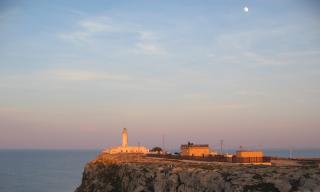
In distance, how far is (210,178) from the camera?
35.1 m

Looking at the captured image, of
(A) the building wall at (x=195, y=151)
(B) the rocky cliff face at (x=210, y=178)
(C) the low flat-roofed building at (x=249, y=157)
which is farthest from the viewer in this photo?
(A) the building wall at (x=195, y=151)

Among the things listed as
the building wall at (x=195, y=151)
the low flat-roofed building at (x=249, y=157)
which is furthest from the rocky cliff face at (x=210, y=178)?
the building wall at (x=195, y=151)

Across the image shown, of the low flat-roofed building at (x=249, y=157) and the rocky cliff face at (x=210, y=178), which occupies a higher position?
the low flat-roofed building at (x=249, y=157)

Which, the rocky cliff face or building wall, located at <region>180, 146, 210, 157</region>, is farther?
building wall, located at <region>180, 146, 210, 157</region>

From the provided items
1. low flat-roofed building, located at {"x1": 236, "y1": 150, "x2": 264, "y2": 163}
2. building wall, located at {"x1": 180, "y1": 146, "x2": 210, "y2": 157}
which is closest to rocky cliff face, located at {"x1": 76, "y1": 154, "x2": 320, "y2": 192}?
low flat-roofed building, located at {"x1": 236, "y1": 150, "x2": 264, "y2": 163}

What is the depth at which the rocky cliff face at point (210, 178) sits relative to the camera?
102 ft

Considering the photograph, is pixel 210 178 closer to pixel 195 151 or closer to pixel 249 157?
pixel 249 157

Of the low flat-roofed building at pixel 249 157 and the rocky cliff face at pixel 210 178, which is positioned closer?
the rocky cliff face at pixel 210 178

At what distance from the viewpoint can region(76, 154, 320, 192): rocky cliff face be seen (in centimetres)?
3105

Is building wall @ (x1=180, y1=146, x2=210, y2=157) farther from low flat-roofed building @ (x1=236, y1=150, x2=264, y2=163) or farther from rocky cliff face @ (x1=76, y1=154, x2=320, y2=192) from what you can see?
rocky cliff face @ (x1=76, y1=154, x2=320, y2=192)

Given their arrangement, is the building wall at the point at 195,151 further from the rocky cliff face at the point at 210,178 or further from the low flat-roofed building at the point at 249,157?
the rocky cliff face at the point at 210,178

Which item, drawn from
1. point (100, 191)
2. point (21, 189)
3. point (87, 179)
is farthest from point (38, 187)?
point (100, 191)

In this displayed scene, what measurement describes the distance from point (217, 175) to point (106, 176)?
65.2ft

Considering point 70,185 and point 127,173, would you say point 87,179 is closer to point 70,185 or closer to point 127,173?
point 127,173
